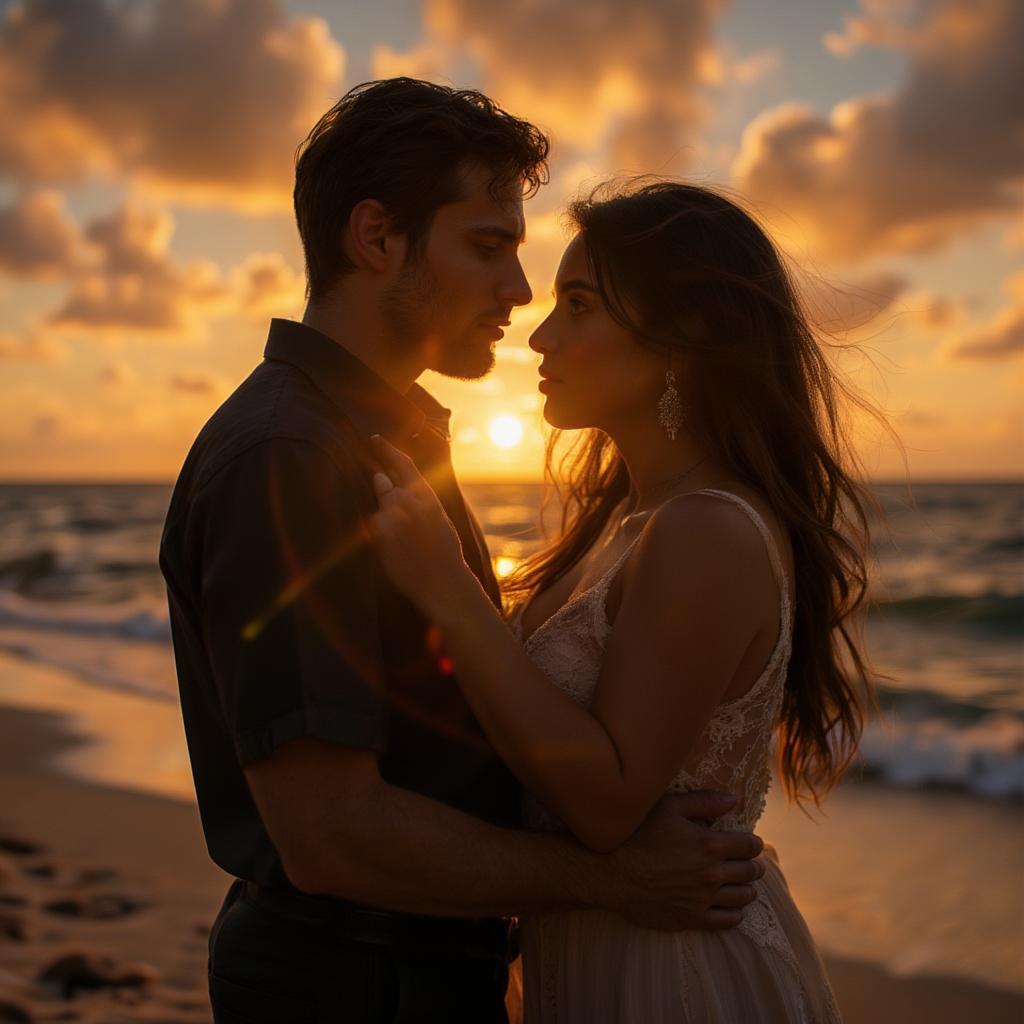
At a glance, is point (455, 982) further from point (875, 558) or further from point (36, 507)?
point (36, 507)

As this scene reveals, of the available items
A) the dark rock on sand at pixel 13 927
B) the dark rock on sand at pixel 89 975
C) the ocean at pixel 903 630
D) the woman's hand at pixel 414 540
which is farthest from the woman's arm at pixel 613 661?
the dark rock on sand at pixel 13 927

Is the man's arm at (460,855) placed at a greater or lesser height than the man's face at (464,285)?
lesser

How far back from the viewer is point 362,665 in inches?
71.1

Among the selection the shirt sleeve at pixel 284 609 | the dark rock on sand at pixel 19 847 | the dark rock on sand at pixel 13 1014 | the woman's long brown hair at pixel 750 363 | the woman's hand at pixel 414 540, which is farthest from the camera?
the dark rock on sand at pixel 19 847

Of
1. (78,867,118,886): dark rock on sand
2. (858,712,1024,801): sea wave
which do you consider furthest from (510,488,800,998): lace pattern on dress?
(858,712,1024,801): sea wave

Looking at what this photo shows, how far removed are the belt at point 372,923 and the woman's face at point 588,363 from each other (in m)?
1.30

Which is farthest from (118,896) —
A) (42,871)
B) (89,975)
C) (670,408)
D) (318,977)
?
(670,408)

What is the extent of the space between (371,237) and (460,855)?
1.43 m

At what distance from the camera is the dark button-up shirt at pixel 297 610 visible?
175 cm

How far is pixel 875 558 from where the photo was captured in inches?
119

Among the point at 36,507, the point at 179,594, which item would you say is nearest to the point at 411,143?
the point at 179,594

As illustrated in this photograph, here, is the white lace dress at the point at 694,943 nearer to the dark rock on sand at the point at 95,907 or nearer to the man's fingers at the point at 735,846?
the man's fingers at the point at 735,846

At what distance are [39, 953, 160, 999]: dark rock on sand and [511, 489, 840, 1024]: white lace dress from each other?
2733mm

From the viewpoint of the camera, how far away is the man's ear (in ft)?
8.21
